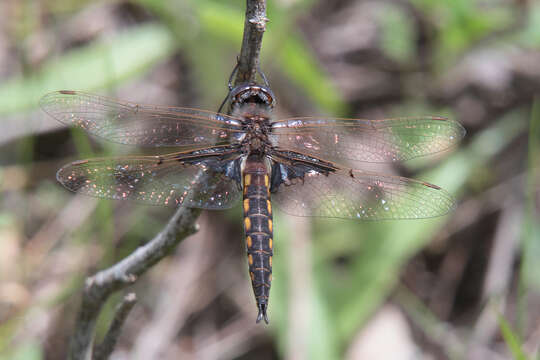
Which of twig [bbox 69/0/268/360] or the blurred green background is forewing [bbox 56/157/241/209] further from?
the blurred green background

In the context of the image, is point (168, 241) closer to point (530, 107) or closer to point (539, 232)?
point (539, 232)

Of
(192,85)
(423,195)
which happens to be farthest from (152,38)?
(423,195)

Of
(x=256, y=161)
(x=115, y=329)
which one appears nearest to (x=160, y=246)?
(x=115, y=329)

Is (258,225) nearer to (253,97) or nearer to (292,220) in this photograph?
(253,97)

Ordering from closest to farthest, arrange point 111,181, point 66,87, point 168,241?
1. point 168,241
2. point 111,181
3. point 66,87

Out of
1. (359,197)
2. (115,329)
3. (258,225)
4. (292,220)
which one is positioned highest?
(292,220)

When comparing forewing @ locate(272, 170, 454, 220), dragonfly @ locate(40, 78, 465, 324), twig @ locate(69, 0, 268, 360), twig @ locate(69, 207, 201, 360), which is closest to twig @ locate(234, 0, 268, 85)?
twig @ locate(69, 0, 268, 360)
